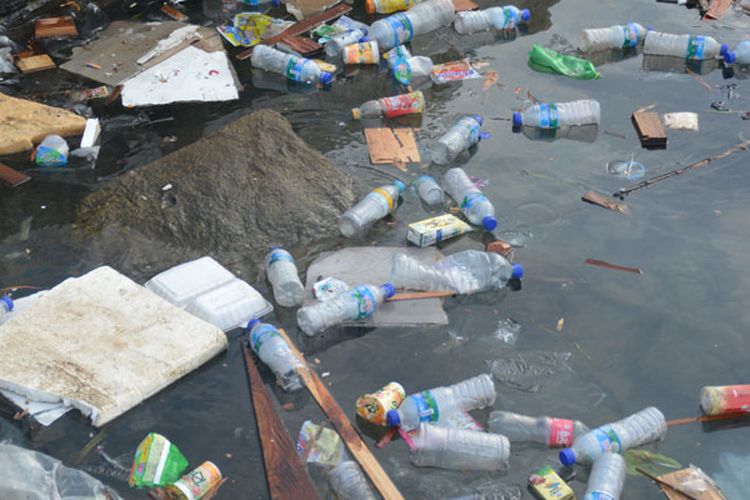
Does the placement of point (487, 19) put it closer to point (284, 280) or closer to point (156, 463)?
point (284, 280)

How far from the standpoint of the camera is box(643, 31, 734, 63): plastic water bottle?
724 centimetres

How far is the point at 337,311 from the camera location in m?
4.40

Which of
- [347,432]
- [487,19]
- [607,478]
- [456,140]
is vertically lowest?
[347,432]

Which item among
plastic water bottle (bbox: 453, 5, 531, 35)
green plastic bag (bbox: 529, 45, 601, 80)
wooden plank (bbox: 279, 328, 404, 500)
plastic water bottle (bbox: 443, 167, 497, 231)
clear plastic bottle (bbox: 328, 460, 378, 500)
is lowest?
wooden plank (bbox: 279, 328, 404, 500)

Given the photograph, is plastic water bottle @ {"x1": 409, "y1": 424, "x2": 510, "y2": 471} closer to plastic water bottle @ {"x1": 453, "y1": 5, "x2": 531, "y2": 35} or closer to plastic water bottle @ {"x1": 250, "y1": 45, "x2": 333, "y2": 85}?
plastic water bottle @ {"x1": 250, "y1": 45, "x2": 333, "y2": 85}

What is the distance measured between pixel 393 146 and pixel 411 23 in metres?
1.91

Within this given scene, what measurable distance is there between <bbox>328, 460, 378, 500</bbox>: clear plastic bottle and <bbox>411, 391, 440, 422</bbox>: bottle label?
0.42 meters

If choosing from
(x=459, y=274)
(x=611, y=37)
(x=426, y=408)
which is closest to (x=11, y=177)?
(x=459, y=274)

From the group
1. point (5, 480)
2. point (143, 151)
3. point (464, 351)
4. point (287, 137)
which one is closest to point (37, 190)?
point (143, 151)

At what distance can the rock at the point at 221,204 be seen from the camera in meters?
4.98

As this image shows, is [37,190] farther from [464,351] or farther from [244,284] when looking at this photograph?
[464,351]

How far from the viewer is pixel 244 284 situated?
15.1ft

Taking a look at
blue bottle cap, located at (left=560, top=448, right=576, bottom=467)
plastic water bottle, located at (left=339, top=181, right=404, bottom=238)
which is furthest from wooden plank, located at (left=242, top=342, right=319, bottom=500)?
plastic water bottle, located at (left=339, top=181, right=404, bottom=238)

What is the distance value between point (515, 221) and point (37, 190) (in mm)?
3175
